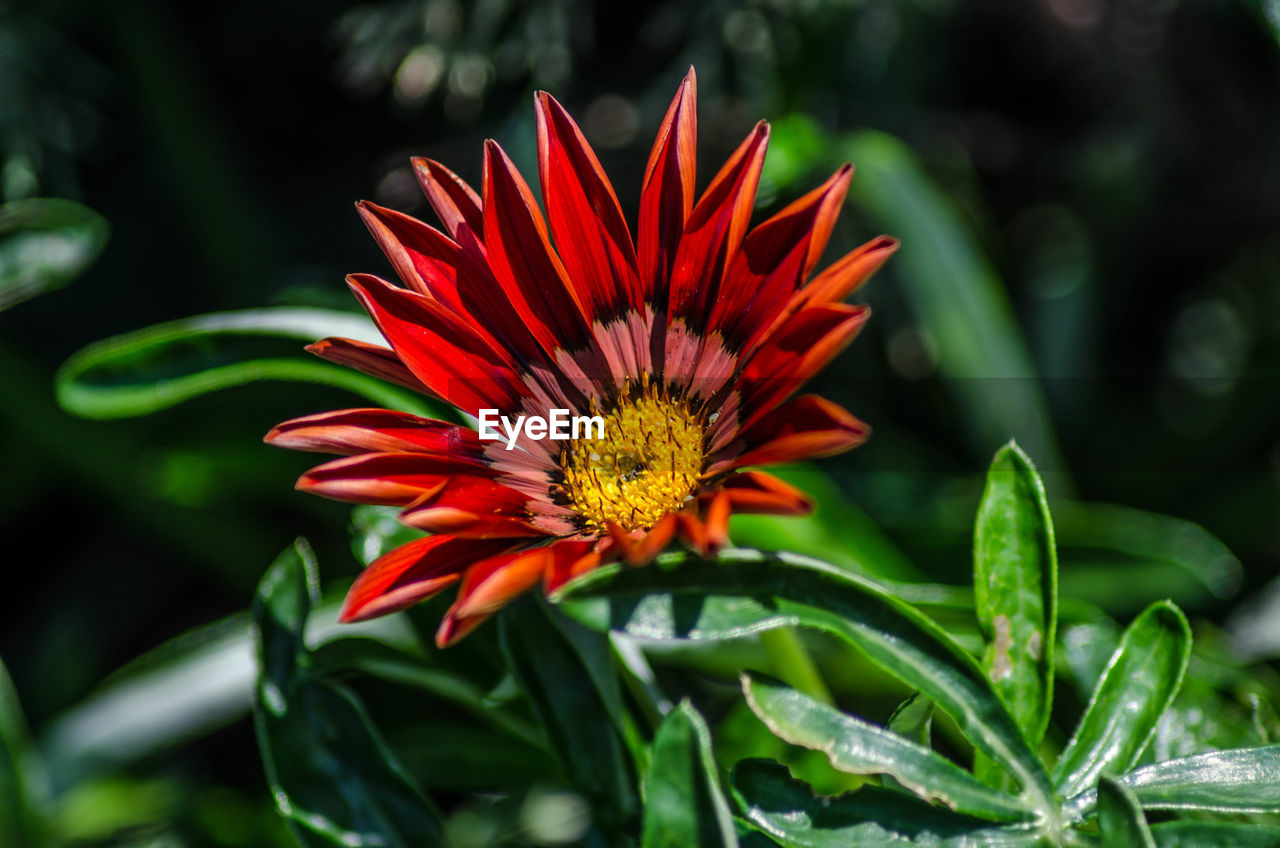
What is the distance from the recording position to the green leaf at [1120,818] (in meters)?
0.51

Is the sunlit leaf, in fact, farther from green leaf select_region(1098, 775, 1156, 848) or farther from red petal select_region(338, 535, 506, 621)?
red petal select_region(338, 535, 506, 621)

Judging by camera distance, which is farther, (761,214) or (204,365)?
(761,214)

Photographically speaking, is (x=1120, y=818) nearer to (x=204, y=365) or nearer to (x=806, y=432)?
(x=806, y=432)

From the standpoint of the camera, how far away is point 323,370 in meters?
0.85

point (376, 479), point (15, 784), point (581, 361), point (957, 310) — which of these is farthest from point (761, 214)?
point (15, 784)

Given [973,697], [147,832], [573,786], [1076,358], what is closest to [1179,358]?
[1076,358]

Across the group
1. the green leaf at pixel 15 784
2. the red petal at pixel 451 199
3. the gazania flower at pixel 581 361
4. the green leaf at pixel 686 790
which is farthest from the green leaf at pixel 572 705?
the green leaf at pixel 15 784

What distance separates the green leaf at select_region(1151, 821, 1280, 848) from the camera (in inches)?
22.1

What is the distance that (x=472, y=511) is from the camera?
625mm

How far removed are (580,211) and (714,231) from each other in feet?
0.32

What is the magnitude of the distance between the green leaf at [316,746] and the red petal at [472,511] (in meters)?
0.23

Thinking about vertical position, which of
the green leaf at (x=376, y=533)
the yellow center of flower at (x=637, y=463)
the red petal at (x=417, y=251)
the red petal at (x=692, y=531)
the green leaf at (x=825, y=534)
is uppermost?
the red petal at (x=417, y=251)

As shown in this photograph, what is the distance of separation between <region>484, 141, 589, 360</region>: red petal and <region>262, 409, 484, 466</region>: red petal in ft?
0.36

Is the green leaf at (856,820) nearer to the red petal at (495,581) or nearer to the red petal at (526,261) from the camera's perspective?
the red petal at (495,581)
